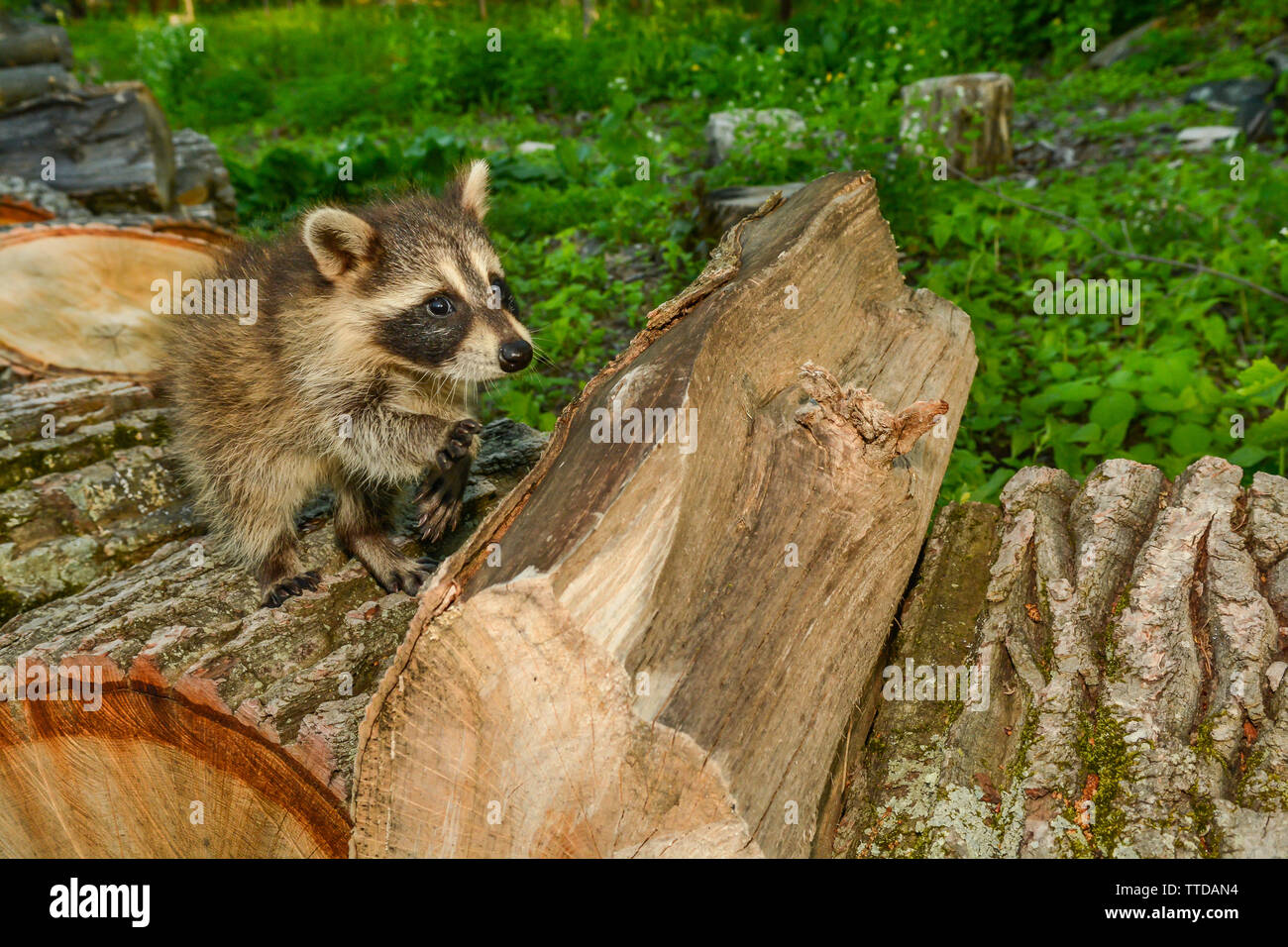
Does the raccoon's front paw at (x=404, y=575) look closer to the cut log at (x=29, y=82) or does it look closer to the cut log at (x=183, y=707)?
the cut log at (x=183, y=707)

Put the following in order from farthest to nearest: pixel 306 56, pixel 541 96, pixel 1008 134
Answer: pixel 306 56, pixel 541 96, pixel 1008 134

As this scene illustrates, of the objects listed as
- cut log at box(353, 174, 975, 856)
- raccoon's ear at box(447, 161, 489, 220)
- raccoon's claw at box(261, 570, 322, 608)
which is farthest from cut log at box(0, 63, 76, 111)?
cut log at box(353, 174, 975, 856)

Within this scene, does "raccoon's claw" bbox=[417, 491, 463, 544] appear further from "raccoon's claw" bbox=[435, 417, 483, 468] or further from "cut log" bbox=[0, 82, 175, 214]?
"cut log" bbox=[0, 82, 175, 214]

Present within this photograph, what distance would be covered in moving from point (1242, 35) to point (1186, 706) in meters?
10.4

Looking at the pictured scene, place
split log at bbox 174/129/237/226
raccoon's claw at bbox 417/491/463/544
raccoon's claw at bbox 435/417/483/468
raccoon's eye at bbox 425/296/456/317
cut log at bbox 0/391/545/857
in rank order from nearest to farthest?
cut log at bbox 0/391/545/857
raccoon's claw at bbox 435/417/483/468
raccoon's claw at bbox 417/491/463/544
raccoon's eye at bbox 425/296/456/317
split log at bbox 174/129/237/226

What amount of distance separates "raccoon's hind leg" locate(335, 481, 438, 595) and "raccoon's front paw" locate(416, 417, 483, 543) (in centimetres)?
13

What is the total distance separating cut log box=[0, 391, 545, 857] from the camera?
2.61 m

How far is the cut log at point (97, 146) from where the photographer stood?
6508mm

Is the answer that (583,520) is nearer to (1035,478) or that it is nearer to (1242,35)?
(1035,478)

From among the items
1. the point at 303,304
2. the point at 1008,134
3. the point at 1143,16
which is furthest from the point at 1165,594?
the point at 1143,16

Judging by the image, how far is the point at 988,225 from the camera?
6113 millimetres

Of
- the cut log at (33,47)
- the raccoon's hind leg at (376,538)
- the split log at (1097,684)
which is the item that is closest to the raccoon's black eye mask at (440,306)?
the raccoon's hind leg at (376,538)

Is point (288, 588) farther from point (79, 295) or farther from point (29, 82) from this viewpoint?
point (29, 82)

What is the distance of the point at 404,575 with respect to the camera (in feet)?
11.2
